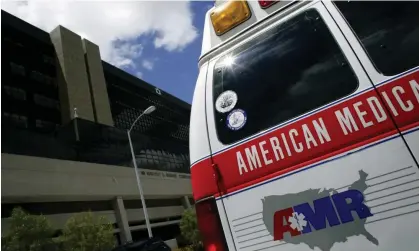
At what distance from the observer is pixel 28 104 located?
3759cm

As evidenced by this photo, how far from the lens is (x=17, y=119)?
118ft

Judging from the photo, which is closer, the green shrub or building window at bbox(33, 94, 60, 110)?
the green shrub

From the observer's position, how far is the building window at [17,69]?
3762 cm

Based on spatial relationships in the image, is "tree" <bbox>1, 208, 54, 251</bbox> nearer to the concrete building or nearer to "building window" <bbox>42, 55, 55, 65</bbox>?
the concrete building

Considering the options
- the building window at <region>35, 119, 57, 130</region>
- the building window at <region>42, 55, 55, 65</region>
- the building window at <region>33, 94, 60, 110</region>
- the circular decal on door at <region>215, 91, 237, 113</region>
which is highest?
the building window at <region>42, 55, 55, 65</region>

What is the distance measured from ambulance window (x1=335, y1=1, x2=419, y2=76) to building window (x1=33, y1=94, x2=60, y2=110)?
1591 inches

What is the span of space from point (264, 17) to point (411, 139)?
120cm

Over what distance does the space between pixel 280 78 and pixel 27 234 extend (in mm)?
19059

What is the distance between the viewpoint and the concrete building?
92.5 ft

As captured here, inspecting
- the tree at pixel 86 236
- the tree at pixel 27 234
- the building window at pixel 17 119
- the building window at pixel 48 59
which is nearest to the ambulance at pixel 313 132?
the tree at pixel 27 234

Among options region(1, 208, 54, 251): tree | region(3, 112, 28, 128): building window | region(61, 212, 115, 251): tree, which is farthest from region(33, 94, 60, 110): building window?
region(1, 208, 54, 251): tree

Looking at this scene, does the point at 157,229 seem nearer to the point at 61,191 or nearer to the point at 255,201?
the point at 61,191

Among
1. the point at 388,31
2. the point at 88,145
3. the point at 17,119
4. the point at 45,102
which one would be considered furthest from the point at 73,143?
the point at 388,31

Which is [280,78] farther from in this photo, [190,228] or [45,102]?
[45,102]
